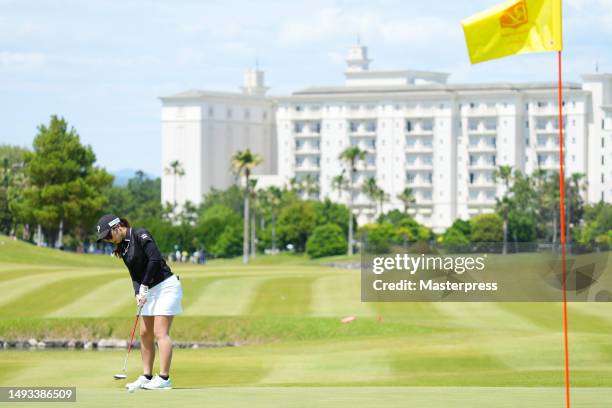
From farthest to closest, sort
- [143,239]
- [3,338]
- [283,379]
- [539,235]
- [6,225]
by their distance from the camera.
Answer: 1. [539,235]
2. [6,225]
3. [3,338]
4. [283,379]
5. [143,239]

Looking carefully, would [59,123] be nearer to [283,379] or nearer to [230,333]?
[230,333]

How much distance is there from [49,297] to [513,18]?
4140 centimetres

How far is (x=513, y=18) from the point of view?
18375mm

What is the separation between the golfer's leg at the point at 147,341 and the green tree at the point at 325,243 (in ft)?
488

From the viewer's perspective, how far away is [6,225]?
15038cm

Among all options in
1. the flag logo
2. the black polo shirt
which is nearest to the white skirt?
the black polo shirt

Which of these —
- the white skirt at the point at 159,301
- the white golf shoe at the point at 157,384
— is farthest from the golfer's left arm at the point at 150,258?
the white golf shoe at the point at 157,384

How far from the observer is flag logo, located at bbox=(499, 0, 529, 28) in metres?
18.4

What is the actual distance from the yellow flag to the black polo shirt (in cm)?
494

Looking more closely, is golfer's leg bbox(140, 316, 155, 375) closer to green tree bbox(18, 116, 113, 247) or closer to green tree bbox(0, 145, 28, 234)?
green tree bbox(18, 116, 113, 247)

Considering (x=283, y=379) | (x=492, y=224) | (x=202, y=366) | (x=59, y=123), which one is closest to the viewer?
(x=283, y=379)

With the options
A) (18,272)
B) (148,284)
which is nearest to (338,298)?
(18,272)

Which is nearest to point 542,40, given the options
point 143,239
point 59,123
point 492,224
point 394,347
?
point 143,239

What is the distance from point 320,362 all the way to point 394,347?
3.54 metres
